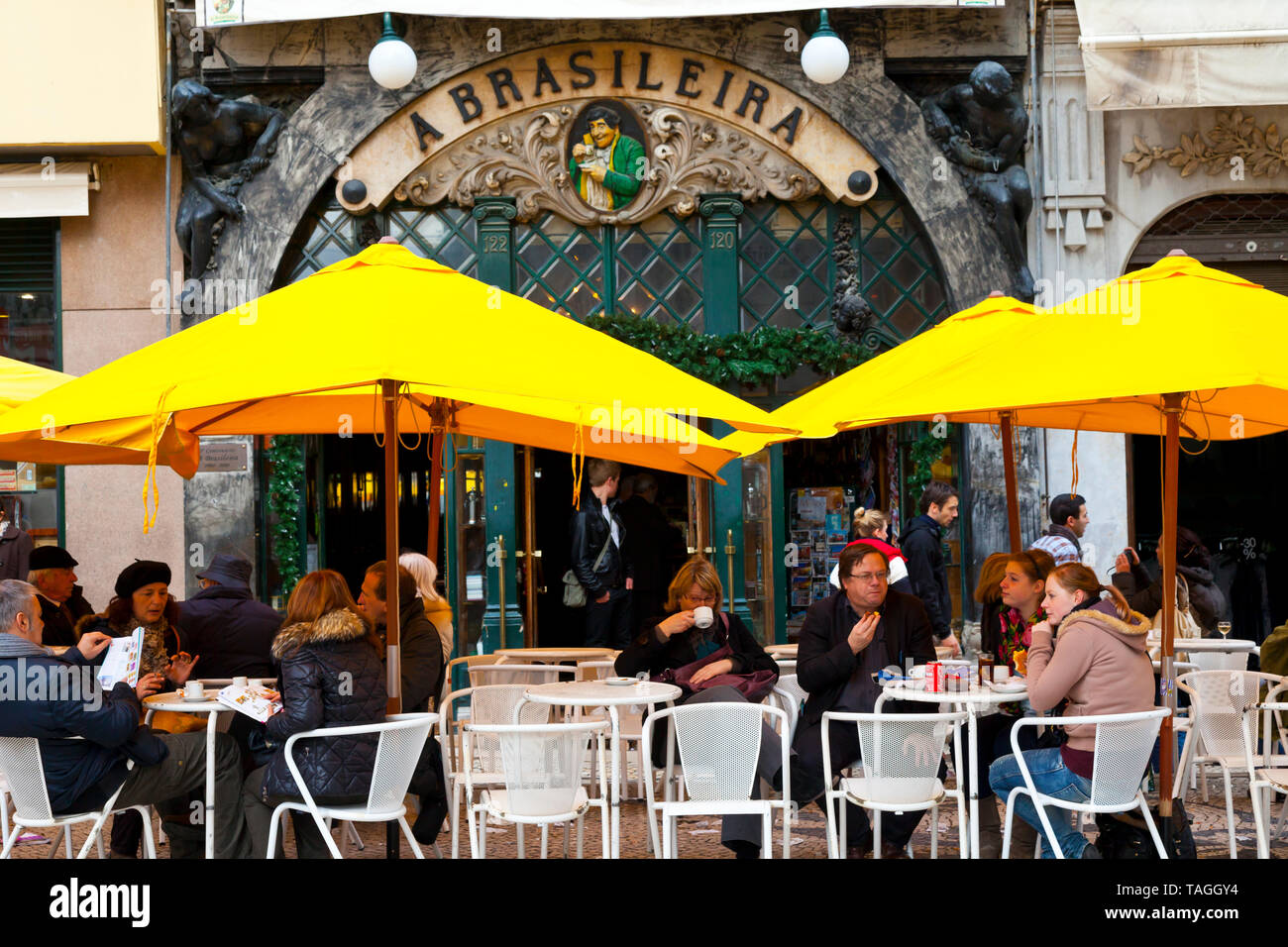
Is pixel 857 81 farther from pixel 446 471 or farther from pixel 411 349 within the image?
pixel 411 349

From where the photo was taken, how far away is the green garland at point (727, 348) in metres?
11.7

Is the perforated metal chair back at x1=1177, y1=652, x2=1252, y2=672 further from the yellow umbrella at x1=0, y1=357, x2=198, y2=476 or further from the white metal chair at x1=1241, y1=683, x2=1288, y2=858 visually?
the yellow umbrella at x1=0, y1=357, x2=198, y2=476

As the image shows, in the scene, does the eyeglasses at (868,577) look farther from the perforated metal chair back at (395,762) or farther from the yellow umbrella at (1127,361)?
the perforated metal chair back at (395,762)

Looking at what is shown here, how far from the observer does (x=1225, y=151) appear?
11.9 metres

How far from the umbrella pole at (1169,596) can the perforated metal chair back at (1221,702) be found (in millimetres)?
957

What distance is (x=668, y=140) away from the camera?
1198 cm

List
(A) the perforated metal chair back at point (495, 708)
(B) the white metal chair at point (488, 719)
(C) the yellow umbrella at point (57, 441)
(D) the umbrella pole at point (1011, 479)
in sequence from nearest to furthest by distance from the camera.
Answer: (B) the white metal chair at point (488, 719) < (A) the perforated metal chair back at point (495, 708) < (C) the yellow umbrella at point (57, 441) < (D) the umbrella pole at point (1011, 479)

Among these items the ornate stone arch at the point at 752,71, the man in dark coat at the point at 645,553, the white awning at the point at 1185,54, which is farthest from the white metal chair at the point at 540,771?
the white awning at the point at 1185,54

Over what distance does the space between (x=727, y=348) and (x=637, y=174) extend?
1638mm

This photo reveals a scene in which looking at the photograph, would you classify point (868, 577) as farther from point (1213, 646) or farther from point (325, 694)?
point (1213, 646)

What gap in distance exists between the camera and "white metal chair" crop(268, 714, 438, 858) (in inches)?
223

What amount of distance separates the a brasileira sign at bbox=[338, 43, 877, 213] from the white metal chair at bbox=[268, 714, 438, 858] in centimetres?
702
